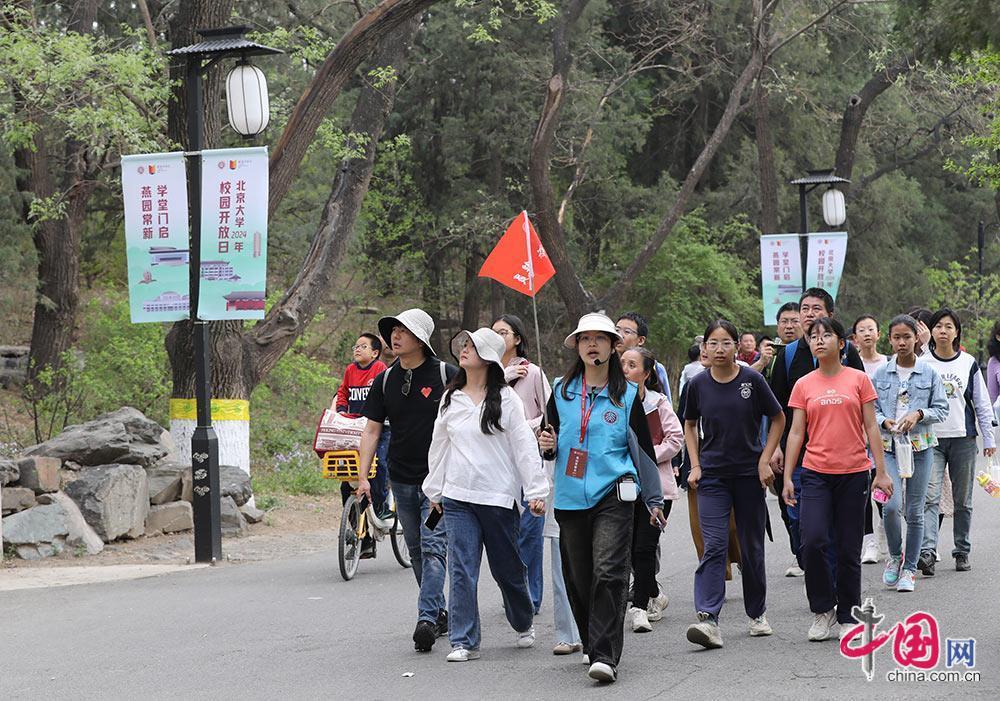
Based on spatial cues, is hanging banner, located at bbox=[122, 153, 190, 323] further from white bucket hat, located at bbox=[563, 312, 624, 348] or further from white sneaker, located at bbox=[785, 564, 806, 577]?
white bucket hat, located at bbox=[563, 312, 624, 348]

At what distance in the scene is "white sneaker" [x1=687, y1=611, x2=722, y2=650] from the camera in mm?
8047

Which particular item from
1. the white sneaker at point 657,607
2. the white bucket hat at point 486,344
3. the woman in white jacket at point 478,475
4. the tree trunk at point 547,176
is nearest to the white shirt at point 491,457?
the woman in white jacket at point 478,475

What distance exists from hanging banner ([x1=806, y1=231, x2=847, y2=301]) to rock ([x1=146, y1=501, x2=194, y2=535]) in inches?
551

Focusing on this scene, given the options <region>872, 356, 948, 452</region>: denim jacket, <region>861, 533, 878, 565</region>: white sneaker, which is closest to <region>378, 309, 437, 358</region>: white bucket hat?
<region>872, 356, 948, 452</region>: denim jacket

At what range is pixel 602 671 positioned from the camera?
23.9 feet

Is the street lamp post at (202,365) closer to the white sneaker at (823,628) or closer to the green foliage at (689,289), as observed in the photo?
the white sneaker at (823,628)

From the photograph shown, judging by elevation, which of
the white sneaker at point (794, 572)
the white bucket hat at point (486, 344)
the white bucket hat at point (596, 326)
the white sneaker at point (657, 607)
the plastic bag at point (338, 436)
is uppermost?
the white bucket hat at point (596, 326)

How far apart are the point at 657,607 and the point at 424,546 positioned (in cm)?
189

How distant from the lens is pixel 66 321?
83.7 feet

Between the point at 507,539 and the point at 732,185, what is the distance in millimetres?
28548

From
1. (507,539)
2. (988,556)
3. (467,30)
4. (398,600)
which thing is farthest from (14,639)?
(467,30)

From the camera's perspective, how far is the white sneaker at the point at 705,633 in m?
8.05

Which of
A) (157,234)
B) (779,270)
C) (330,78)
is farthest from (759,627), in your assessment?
(779,270)

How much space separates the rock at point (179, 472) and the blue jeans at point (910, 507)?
8316mm
